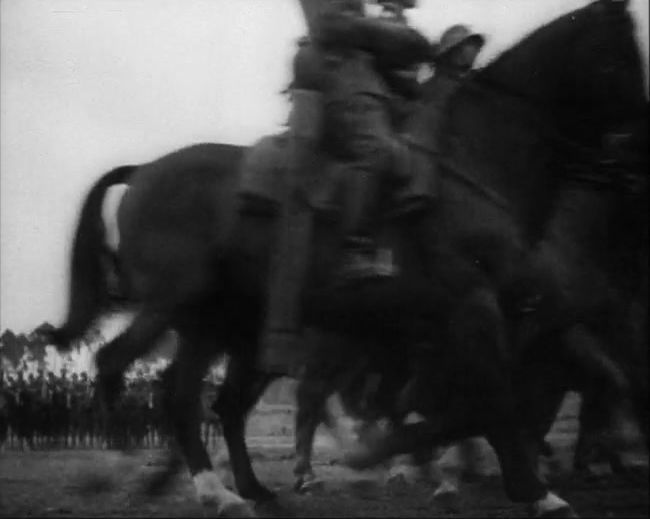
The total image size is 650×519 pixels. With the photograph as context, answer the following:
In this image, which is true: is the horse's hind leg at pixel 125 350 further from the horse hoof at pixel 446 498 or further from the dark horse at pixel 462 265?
the horse hoof at pixel 446 498

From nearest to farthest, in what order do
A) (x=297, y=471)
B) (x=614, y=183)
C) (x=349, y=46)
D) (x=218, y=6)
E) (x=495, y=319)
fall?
(x=495, y=319) < (x=349, y=46) < (x=614, y=183) < (x=218, y=6) < (x=297, y=471)

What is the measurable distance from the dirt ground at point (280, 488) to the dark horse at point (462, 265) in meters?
0.31

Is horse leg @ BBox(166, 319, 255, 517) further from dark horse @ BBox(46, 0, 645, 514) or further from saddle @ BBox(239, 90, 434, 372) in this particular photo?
saddle @ BBox(239, 90, 434, 372)

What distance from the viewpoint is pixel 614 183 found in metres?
5.28

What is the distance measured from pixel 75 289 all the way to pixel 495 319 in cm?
220

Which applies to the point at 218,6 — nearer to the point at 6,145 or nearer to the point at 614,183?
the point at 6,145

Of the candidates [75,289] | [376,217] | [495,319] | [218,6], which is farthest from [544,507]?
[218,6]

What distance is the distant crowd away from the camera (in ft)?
17.7

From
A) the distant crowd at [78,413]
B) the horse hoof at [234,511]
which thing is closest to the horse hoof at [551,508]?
the horse hoof at [234,511]

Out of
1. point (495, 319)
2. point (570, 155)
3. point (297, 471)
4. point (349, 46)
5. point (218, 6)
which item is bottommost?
point (297, 471)

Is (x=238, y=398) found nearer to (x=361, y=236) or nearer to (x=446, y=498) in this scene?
(x=446, y=498)

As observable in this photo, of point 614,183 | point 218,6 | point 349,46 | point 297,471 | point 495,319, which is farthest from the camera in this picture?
point 297,471

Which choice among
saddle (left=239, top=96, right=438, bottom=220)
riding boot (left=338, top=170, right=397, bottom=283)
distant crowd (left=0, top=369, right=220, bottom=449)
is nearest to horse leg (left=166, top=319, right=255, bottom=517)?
distant crowd (left=0, top=369, right=220, bottom=449)

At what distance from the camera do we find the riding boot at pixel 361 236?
4.72 metres
